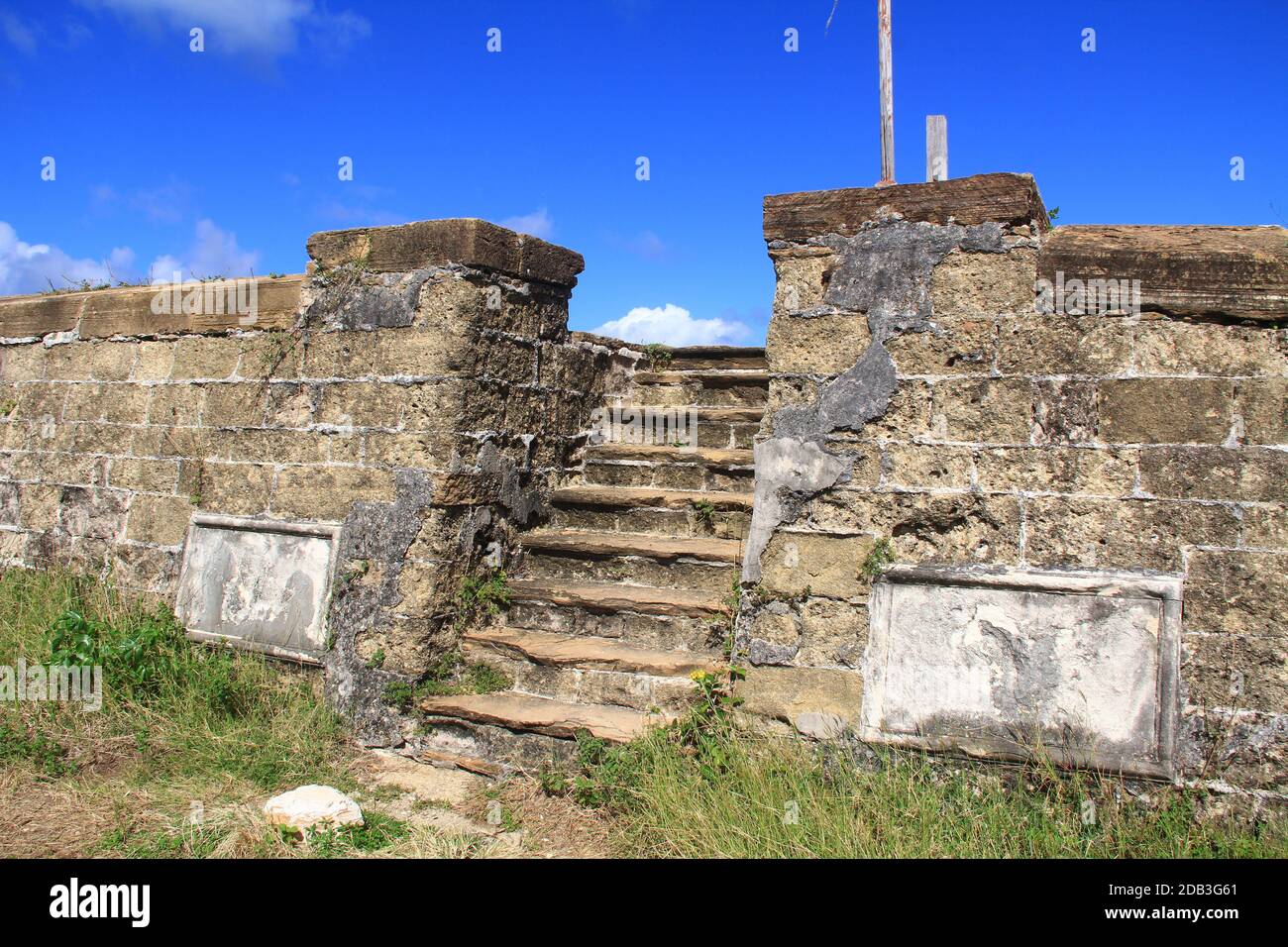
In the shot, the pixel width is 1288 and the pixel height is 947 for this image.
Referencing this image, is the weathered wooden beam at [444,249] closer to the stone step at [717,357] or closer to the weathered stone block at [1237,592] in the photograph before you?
the stone step at [717,357]

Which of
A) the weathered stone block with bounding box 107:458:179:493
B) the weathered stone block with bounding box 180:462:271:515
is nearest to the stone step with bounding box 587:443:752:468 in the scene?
the weathered stone block with bounding box 180:462:271:515

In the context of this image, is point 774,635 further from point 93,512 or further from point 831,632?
point 93,512

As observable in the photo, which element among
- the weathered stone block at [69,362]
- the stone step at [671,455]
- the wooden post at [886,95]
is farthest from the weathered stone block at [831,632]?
the wooden post at [886,95]

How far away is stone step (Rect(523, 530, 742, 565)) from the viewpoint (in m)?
4.61

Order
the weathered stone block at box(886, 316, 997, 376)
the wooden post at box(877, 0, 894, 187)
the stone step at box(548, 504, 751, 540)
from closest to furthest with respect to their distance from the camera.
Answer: the weathered stone block at box(886, 316, 997, 376) < the stone step at box(548, 504, 751, 540) < the wooden post at box(877, 0, 894, 187)

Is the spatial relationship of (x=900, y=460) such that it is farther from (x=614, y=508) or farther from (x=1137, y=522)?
(x=614, y=508)

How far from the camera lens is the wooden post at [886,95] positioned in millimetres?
8047

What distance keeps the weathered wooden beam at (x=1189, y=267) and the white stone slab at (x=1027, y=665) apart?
1028mm

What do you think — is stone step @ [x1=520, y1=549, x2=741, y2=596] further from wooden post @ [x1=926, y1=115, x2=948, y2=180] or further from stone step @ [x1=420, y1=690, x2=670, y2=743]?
wooden post @ [x1=926, y1=115, x2=948, y2=180]

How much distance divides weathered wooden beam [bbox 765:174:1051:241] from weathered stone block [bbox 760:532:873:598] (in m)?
1.29
